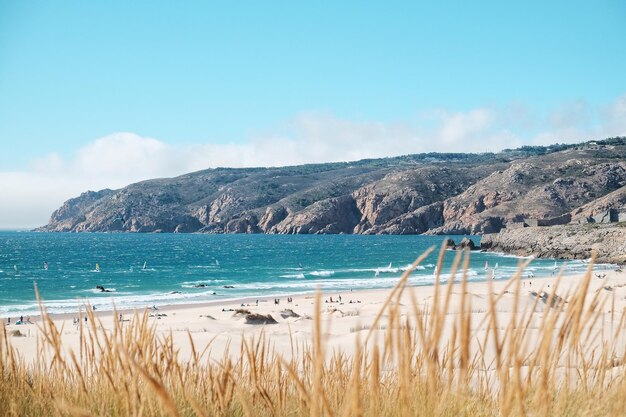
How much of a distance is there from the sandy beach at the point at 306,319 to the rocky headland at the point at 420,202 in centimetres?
4675

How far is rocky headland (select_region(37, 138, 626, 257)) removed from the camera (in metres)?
115

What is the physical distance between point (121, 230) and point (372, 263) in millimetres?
138290

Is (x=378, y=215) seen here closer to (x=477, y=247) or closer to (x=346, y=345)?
(x=477, y=247)

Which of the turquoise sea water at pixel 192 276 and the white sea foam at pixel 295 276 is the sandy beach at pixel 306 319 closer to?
the turquoise sea water at pixel 192 276

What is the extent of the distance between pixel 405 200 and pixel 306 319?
134556 mm

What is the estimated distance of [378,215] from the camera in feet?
516

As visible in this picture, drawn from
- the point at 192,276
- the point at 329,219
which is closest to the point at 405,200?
the point at 329,219

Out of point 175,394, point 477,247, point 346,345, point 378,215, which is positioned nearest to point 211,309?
point 346,345

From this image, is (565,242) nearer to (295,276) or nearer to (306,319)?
(295,276)

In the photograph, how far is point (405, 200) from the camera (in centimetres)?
15362

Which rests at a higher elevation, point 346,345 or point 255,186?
point 255,186

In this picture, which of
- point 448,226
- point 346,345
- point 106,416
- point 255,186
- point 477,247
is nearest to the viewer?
point 106,416

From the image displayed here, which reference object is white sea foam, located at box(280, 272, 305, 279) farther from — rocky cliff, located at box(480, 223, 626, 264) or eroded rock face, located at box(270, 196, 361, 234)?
eroded rock face, located at box(270, 196, 361, 234)

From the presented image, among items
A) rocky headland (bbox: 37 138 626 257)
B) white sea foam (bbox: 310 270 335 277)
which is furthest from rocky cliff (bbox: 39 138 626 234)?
white sea foam (bbox: 310 270 335 277)
